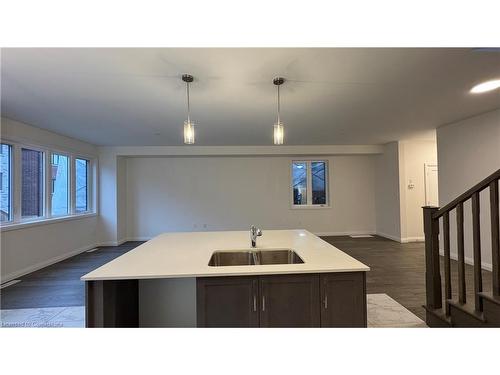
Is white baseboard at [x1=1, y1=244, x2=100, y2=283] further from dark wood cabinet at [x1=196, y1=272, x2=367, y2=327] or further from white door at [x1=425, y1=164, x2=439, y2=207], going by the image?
white door at [x1=425, y1=164, x2=439, y2=207]

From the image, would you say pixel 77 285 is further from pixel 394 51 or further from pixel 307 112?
pixel 394 51

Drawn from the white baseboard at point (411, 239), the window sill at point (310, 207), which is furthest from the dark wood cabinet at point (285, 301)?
the window sill at point (310, 207)

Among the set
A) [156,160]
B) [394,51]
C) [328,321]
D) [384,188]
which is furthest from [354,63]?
[156,160]

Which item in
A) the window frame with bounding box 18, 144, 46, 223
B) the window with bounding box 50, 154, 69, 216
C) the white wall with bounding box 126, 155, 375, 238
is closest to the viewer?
the window frame with bounding box 18, 144, 46, 223

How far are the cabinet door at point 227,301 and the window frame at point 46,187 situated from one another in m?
3.74

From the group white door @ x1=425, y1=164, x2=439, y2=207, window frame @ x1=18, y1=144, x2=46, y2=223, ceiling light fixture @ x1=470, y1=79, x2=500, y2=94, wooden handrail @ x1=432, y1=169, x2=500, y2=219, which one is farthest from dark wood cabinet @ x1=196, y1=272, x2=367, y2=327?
white door @ x1=425, y1=164, x2=439, y2=207

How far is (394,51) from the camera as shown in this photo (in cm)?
198

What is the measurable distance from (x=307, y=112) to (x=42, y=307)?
4090 mm

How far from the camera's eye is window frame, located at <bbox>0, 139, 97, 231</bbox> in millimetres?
3834

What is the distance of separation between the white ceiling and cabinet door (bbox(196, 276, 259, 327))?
173 centimetres

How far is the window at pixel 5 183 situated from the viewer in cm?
371

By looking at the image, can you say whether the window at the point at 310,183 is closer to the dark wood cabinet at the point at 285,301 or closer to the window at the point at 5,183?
the dark wood cabinet at the point at 285,301

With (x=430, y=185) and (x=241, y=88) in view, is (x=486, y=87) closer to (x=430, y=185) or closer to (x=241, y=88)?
(x=241, y=88)

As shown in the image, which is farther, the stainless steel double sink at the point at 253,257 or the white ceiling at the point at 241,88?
the stainless steel double sink at the point at 253,257
